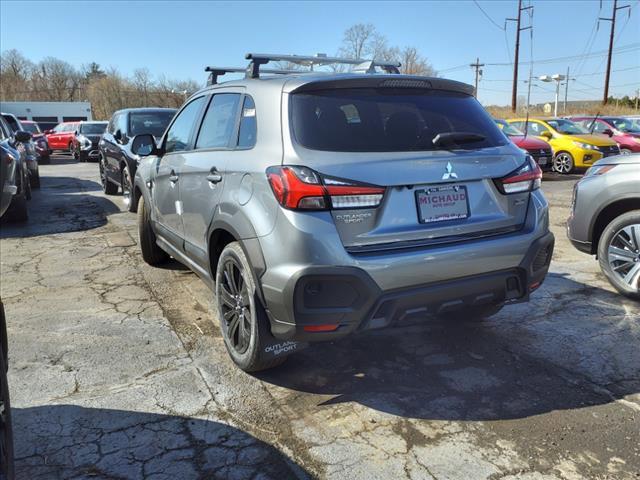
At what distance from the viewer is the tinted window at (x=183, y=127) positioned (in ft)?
14.3

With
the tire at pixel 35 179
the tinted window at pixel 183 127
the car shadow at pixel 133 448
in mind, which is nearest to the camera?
the car shadow at pixel 133 448

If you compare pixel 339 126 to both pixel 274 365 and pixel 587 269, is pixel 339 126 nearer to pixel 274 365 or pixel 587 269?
pixel 274 365

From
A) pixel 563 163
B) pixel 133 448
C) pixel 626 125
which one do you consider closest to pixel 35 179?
pixel 133 448

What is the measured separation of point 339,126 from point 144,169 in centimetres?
316

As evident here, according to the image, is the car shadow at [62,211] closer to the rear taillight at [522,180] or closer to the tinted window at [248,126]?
the tinted window at [248,126]

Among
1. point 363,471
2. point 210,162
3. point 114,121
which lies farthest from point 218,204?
point 114,121

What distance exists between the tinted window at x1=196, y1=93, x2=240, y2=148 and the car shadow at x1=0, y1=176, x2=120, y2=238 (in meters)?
5.04

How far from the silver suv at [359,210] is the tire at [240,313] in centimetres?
1

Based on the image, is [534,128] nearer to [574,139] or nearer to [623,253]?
[574,139]

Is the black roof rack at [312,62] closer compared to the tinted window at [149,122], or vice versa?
the black roof rack at [312,62]

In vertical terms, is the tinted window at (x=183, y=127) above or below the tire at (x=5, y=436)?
above

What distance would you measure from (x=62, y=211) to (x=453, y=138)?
8.84m

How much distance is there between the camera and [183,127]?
15.0 feet

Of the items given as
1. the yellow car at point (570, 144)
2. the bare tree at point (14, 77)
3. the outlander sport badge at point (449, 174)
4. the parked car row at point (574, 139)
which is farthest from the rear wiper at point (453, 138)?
the bare tree at point (14, 77)
